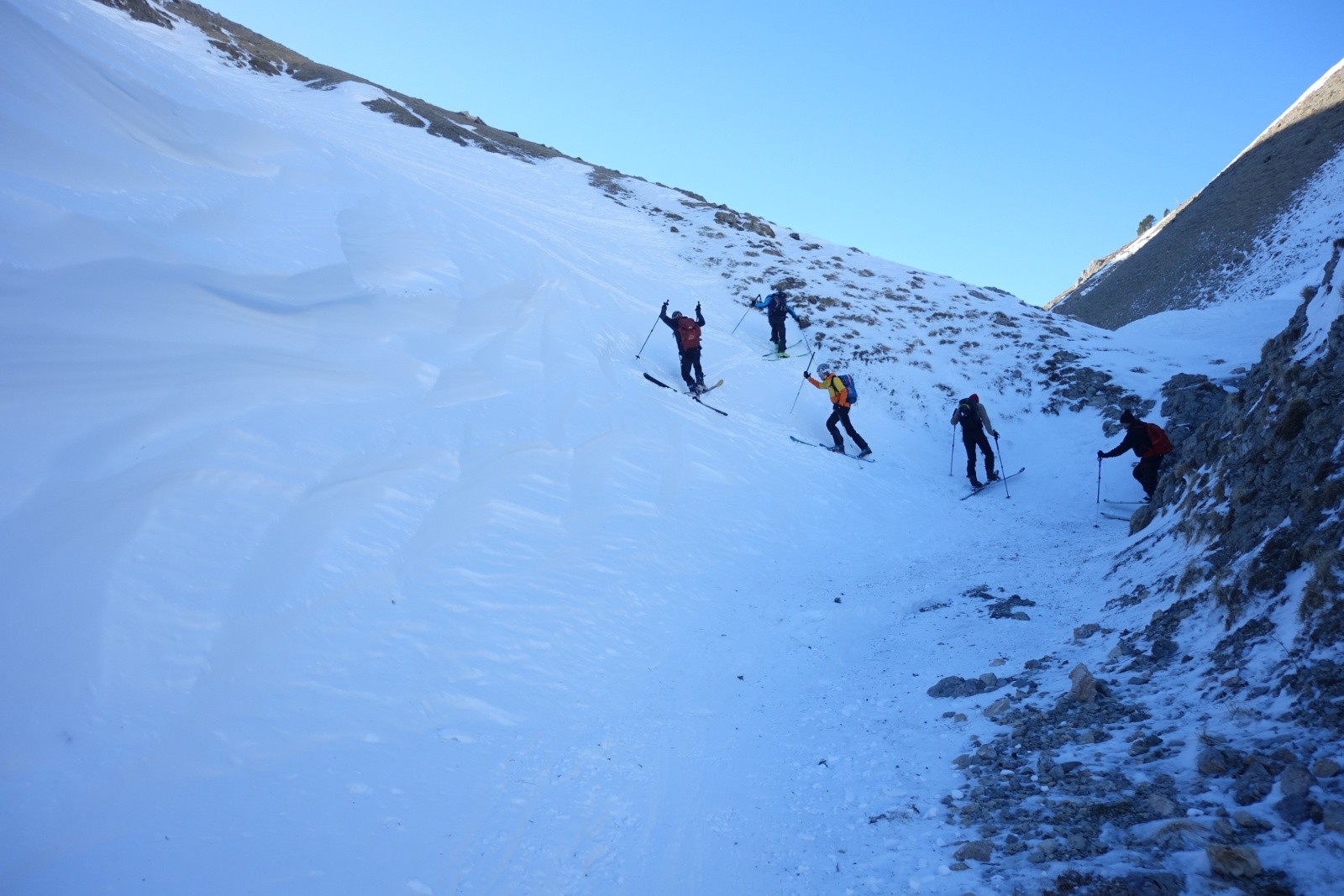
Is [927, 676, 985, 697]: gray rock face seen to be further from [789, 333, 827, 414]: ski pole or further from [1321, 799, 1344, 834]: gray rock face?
[789, 333, 827, 414]: ski pole

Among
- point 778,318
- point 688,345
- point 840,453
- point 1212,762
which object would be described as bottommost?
point 840,453

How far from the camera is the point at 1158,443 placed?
11.0 metres

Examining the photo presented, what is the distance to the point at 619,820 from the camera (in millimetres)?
4438

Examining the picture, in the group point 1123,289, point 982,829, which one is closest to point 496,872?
point 982,829

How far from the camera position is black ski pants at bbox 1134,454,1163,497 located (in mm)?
10891

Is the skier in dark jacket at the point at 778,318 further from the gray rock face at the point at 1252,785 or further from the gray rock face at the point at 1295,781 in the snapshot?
the gray rock face at the point at 1295,781

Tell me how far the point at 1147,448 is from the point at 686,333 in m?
8.41

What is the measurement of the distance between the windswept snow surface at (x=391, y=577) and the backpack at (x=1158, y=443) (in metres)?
1.56

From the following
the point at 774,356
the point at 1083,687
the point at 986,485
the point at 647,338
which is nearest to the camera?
the point at 1083,687

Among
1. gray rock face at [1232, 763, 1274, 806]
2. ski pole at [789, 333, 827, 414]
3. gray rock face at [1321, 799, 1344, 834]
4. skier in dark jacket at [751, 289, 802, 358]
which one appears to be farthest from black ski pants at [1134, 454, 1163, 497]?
gray rock face at [1321, 799, 1344, 834]

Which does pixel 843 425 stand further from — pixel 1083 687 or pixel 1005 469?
pixel 1083 687

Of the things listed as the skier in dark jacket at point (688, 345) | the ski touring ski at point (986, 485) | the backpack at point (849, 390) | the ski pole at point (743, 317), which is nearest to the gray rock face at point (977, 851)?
the ski touring ski at point (986, 485)

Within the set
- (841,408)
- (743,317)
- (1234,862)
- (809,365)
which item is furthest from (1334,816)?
(743,317)

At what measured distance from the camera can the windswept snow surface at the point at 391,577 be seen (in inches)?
156
